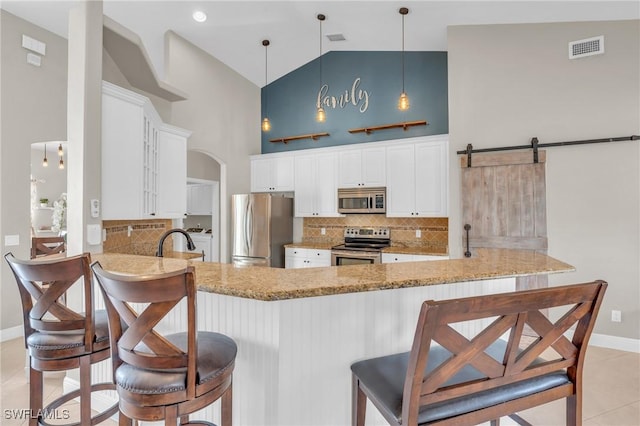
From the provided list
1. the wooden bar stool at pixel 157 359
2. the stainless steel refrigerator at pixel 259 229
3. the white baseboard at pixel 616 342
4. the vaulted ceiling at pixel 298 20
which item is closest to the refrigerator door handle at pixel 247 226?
the stainless steel refrigerator at pixel 259 229

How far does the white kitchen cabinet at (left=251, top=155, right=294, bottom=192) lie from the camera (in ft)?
18.0

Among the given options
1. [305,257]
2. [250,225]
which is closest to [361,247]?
[305,257]

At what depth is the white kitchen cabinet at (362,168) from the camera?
188 inches

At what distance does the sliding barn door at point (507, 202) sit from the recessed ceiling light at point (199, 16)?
12.3ft

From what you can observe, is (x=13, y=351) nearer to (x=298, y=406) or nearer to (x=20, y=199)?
(x=20, y=199)

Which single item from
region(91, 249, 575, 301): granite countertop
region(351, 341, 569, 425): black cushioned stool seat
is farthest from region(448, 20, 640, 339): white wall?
region(351, 341, 569, 425): black cushioned stool seat

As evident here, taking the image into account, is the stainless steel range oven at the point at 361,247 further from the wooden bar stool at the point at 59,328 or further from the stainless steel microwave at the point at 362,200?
the wooden bar stool at the point at 59,328

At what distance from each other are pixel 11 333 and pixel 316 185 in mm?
4074

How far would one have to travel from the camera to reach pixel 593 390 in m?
2.57

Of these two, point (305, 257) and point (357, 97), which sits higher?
point (357, 97)

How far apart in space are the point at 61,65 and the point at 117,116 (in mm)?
2255

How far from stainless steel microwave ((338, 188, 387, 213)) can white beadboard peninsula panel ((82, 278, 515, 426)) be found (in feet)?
10.4

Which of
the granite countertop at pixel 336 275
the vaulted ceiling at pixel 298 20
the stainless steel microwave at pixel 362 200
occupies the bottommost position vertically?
the granite countertop at pixel 336 275

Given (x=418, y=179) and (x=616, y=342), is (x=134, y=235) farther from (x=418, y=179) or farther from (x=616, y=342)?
(x=616, y=342)
